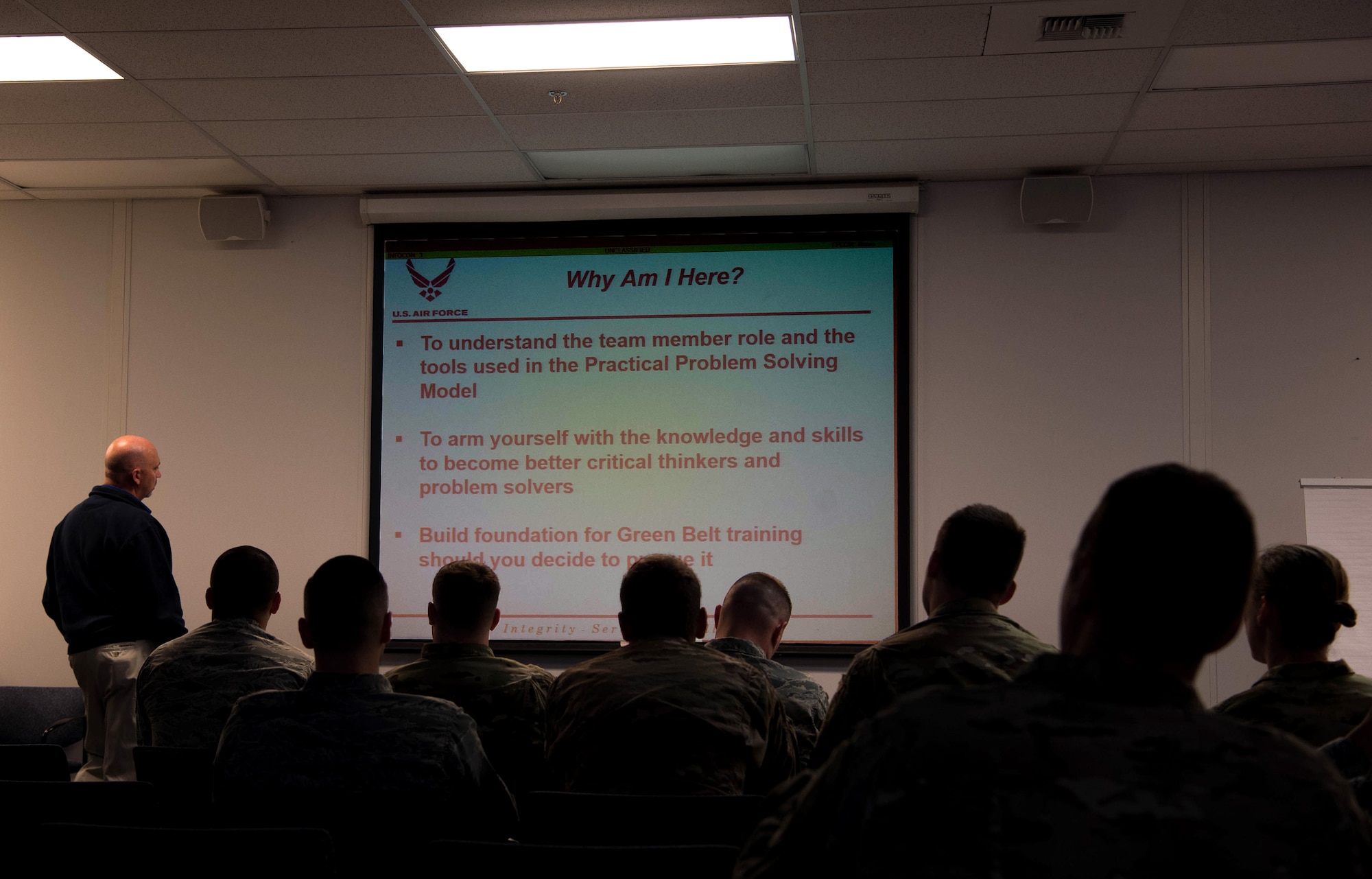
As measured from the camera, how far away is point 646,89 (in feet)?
12.2

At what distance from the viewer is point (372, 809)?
1654 millimetres

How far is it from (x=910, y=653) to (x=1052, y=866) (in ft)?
3.87

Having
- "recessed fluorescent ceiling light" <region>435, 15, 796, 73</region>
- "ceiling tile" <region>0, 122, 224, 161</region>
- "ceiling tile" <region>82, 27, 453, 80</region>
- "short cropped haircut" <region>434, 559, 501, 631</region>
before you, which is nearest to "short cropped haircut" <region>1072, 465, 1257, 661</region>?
"short cropped haircut" <region>434, 559, 501, 631</region>

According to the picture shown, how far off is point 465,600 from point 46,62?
8.77 ft

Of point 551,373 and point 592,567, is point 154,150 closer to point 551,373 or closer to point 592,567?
A: point 551,373

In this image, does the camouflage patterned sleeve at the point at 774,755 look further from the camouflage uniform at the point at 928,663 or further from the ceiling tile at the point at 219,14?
the ceiling tile at the point at 219,14

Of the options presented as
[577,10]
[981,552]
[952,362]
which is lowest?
[981,552]

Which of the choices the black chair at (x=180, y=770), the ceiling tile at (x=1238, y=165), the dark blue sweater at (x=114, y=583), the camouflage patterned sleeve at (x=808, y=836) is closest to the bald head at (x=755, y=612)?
the black chair at (x=180, y=770)

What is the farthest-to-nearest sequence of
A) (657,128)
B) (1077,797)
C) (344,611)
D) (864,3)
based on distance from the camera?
(657,128) → (864,3) → (344,611) → (1077,797)

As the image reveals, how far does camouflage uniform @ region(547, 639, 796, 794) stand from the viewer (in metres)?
1.94

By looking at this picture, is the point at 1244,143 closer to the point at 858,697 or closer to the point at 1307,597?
the point at 1307,597

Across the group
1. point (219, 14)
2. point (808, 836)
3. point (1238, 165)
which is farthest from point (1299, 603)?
point (219, 14)

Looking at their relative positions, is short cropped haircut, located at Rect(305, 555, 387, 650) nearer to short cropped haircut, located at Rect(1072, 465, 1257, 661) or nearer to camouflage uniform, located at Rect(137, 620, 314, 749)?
camouflage uniform, located at Rect(137, 620, 314, 749)

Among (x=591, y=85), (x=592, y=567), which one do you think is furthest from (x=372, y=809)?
(x=592, y=567)
